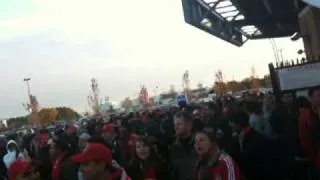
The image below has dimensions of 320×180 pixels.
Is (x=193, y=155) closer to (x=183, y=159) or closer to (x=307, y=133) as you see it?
(x=183, y=159)

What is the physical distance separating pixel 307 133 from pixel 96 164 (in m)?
4.42

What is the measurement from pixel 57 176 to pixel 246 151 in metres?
2.28

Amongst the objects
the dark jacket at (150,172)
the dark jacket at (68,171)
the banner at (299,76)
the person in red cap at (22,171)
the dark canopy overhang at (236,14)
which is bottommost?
the dark jacket at (150,172)

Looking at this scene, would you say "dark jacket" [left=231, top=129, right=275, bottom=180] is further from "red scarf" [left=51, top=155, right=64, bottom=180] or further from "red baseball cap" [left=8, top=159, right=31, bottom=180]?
"red baseball cap" [left=8, top=159, right=31, bottom=180]

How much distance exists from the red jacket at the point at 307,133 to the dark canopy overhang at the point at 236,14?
14.7 m

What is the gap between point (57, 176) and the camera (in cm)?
727

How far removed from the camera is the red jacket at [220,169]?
551 cm

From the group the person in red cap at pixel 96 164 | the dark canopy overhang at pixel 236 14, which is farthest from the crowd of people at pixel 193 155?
the dark canopy overhang at pixel 236 14

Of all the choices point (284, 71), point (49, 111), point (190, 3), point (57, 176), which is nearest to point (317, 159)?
point (57, 176)

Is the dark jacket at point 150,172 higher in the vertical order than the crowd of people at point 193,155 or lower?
lower

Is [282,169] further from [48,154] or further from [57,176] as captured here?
[48,154]

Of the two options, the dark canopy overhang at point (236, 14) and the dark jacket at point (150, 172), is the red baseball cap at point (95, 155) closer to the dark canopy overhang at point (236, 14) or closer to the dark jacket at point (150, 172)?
the dark jacket at point (150, 172)


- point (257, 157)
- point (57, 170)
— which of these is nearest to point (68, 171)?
point (57, 170)

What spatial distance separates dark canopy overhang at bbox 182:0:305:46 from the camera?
24.6 m
